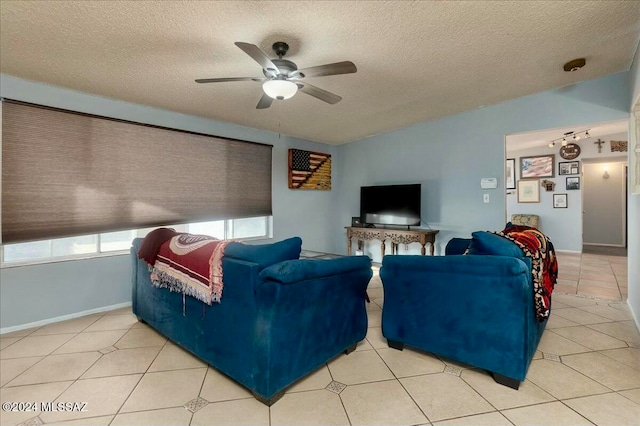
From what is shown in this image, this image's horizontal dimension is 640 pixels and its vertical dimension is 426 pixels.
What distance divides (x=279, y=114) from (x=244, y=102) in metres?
0.57

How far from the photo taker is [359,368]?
2018mm

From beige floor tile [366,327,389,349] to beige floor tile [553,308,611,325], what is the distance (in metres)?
1.94

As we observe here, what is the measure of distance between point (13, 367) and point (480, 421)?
3.02 meters

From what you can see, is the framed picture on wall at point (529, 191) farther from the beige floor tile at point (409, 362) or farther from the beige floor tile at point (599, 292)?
the beige floor tile at point (409, 362)

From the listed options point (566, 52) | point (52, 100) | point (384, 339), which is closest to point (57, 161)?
point (52, 100)

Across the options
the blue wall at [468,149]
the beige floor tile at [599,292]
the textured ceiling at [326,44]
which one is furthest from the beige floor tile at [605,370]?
the textured ceiling at [326,44]

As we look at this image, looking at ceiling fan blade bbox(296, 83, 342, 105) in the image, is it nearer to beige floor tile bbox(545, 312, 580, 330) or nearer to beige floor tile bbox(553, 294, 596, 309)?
beige floor tile bbox(545, 312, 580, 330)

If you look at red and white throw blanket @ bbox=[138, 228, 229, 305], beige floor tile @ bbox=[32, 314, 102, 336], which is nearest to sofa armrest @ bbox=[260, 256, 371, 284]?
red and white throw blanket @ bbox=[138, 228, 229, 305]

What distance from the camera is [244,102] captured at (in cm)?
339

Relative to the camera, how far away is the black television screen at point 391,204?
14.4 feet

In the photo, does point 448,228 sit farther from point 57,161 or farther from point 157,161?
point 57,161

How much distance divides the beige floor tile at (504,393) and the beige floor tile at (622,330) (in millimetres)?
1304

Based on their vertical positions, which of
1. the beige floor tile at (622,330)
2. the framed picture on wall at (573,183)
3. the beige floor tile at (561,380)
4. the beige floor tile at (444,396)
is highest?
the framed picture on wall at (573,183)

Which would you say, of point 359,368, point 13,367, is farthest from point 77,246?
point 359,368
